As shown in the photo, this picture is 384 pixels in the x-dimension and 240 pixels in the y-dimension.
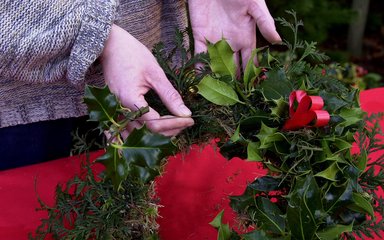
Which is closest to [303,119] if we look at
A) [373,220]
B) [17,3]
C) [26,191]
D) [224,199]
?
[373,220]

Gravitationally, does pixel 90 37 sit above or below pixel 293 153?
above

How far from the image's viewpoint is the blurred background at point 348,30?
2.44m

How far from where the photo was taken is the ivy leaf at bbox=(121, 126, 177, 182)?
67 centimetres

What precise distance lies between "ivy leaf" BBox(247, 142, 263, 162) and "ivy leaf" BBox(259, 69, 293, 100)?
0.26 feet

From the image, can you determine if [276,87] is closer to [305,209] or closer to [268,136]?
[268,136]

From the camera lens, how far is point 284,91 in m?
0.78

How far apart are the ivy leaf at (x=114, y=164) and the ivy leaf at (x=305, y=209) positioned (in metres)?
0.20

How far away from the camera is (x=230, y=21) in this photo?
0.97 meters

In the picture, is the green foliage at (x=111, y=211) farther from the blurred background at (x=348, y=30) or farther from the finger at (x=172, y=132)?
the blurred background at (x=348, y=30)

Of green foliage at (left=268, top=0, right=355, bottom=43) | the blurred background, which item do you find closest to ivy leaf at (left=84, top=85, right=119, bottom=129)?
the blurred background

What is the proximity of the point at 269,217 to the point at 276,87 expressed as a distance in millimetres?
189

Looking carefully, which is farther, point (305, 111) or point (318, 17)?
point (318, 17)

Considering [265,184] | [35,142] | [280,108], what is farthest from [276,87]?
Answer: [35,142]

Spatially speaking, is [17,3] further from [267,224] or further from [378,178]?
[378,178]
